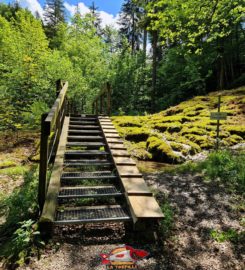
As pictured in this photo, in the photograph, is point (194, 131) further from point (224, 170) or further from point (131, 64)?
point (131, 64)

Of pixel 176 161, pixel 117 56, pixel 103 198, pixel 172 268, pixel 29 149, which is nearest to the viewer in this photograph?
pixel 172 268

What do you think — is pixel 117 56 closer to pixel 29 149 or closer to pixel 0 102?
pixel 0 102

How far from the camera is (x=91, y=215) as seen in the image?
3051mm

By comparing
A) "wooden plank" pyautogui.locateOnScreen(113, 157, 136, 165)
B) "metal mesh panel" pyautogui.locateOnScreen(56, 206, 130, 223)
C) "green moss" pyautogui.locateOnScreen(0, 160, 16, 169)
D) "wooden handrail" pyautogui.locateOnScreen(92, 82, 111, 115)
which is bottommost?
"green moss" pyautogui.locateOnScreen(0, 160, 16, 169)

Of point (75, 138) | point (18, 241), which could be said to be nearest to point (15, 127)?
point (75, 138)

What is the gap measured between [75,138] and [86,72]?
13044 mm

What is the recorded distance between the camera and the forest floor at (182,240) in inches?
96.7

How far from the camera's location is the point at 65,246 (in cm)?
265

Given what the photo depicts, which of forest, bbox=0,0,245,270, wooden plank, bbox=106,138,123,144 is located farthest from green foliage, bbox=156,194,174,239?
wooden plank, bbox=106,138,123,144

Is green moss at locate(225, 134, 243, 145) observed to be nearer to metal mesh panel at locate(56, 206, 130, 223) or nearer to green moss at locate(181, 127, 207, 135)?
green moss at locate(181, 127, 207, 135)

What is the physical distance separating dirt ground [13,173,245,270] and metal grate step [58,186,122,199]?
46 cm

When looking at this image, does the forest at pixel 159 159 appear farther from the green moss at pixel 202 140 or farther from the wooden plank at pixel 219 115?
the wooden plank at pixel 219 115

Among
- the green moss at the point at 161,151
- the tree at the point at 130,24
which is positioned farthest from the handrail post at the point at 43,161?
the tree at the point at 130,24

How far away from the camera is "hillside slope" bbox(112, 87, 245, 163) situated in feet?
22.3
